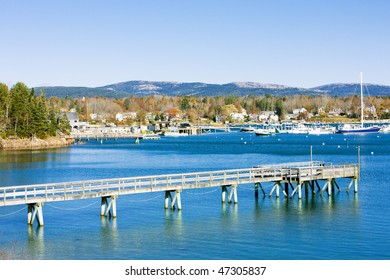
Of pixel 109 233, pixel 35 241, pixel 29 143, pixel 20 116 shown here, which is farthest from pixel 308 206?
pixel 20 116

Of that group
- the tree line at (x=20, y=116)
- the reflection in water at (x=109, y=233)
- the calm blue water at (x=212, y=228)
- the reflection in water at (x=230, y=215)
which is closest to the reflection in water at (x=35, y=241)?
the calm blue water at (x=212, y=228)

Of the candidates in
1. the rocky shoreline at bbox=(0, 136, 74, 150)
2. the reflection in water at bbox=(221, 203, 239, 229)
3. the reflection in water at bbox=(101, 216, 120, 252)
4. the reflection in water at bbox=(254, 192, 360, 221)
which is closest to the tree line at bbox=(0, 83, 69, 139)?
the rocky shoreline at bbox=(0, 136, 74, 150)

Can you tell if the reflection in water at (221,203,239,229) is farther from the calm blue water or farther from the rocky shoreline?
the rocky shoreline

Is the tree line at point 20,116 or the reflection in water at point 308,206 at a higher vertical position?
the tree line at point 20,116

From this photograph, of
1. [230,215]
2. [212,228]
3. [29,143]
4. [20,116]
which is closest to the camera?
[212,228]

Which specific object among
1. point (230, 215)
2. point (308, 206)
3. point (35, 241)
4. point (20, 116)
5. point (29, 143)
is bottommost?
point (35, 241)

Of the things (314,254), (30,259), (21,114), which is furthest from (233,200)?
(21,114)

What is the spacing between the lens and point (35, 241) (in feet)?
112

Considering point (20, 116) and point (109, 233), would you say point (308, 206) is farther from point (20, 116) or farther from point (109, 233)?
point (20, 116)

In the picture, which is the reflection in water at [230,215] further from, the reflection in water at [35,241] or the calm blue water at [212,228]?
the reflection in water at [35,241]

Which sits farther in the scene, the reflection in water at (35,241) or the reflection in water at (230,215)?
the reflection in water at (230,215)

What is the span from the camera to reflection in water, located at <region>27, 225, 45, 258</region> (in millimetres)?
31553

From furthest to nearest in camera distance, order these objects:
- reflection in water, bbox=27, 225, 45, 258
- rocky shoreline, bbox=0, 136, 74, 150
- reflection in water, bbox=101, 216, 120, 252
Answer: rocky shoreline, bbox=0, 136, 74, 150, reflection in water, bbox=101, 216, 120, 252, reflection in water, bbox=27, 225, 45, 258

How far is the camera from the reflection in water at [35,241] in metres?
31.6
